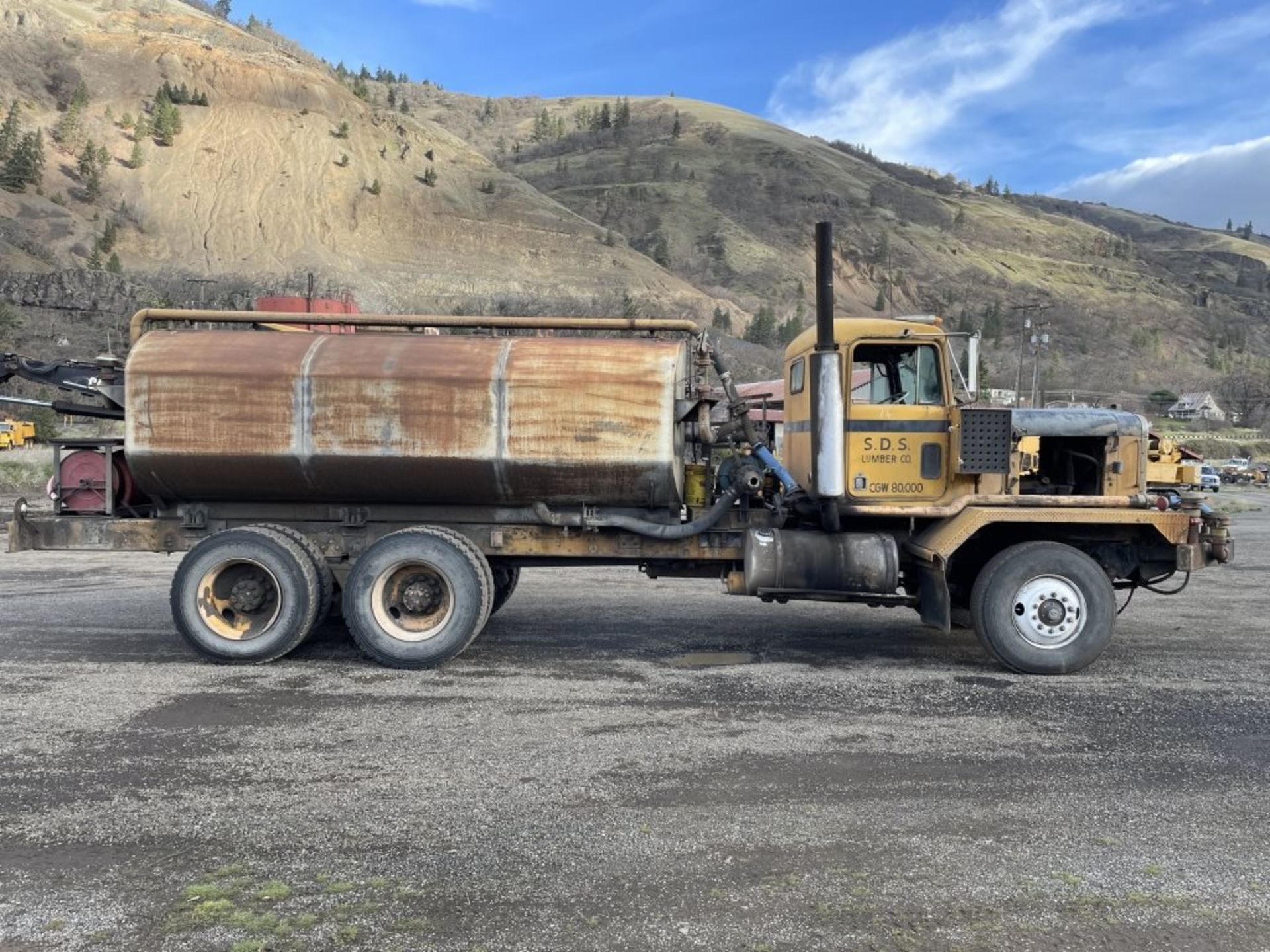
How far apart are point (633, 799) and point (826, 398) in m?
3.80

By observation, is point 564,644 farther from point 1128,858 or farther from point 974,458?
point 1128,858

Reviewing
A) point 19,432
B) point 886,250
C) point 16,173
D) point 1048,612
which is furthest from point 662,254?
point 1048,612

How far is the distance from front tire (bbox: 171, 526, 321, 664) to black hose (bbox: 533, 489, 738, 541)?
2.05 metres

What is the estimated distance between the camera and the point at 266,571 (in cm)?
762

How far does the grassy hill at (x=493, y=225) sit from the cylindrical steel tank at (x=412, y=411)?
49.5 metres

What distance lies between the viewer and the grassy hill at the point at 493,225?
231 ft

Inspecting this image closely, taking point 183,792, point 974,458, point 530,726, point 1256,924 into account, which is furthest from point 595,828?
point 974,458

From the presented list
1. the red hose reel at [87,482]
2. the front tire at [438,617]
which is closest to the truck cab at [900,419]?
the front tire at [438,617]

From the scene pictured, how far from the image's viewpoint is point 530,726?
595 centimetres

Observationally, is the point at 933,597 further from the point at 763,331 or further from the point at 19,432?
the point at 763,331

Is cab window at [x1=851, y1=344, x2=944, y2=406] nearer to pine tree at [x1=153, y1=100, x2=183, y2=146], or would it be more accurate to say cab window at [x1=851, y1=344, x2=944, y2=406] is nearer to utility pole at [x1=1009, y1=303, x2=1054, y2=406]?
utility pole at [x1=1009, y1=303, x2=1054, y2=406]

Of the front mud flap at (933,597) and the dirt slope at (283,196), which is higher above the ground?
the dirt slope at (283,196)

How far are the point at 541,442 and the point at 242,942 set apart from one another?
446cm

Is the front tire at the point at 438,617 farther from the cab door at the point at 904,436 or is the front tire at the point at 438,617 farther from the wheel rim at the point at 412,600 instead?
the cab door at the point at 904,436
